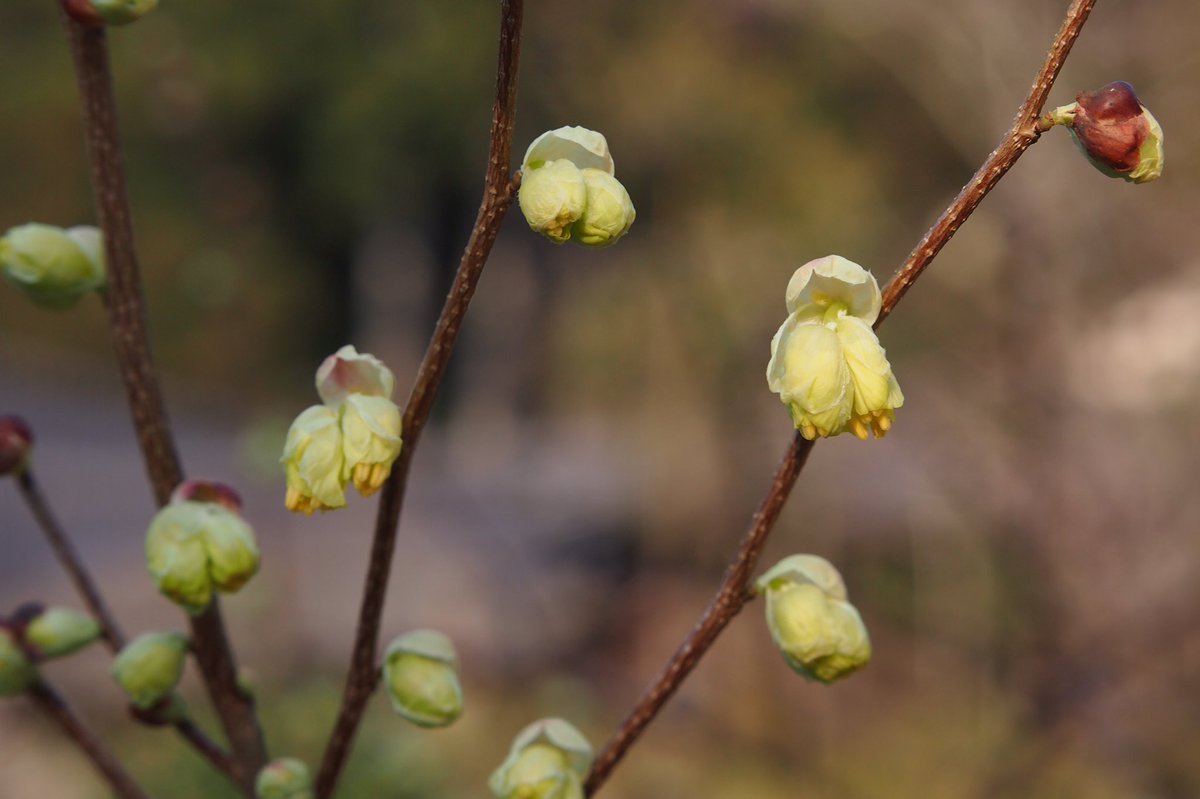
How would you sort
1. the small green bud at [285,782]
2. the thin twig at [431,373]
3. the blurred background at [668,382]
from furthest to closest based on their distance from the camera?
the blurred background at [668,382] < the small green bud at [285,782] < the thin twig at [431,373]

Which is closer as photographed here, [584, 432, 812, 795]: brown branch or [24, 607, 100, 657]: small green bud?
[584, 432, 812, 795]: brown branch

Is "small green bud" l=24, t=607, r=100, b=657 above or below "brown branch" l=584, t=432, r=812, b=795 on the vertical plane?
below

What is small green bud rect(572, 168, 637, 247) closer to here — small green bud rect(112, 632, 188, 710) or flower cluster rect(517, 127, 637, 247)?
flower cluster rect(517, 127, 637, 247)

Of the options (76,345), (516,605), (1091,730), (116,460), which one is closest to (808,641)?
(1091,730)

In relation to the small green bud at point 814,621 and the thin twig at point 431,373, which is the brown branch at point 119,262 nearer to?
the thin twig at point 431,373

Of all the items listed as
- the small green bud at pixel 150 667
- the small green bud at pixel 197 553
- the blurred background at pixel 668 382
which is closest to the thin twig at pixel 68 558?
the small green bud at pixel 150 667

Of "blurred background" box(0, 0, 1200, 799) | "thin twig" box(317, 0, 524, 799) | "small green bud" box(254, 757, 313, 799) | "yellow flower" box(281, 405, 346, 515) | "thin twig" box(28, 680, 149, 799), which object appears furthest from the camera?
"blurred background" box(0, 0, 1200, 799)

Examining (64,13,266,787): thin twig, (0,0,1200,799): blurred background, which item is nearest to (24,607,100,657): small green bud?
(64,13,266,787): thin twig
